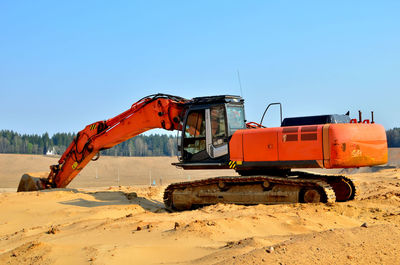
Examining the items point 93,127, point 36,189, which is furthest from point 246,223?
point 36,189

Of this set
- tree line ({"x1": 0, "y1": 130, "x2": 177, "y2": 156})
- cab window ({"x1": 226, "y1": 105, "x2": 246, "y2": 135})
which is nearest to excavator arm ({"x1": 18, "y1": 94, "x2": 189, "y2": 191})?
cab window ({"x1": 226, "y1": 105, "x2": 246, "y2": 135})

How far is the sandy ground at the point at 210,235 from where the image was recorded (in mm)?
5215

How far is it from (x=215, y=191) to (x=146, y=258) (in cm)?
550

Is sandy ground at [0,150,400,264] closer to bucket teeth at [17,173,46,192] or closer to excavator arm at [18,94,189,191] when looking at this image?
excavator arm at [18,94,189,191]

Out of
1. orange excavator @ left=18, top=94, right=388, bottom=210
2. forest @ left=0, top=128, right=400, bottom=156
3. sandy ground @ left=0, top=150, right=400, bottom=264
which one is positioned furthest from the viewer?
forest @ left=0, top=128, right=400, bottom=156

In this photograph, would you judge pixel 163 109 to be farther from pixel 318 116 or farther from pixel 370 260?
pixel 370 260

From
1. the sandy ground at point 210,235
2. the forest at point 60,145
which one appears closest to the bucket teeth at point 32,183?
the sandy ground at point 210,235

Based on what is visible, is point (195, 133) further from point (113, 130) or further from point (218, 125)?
point (113, 130)

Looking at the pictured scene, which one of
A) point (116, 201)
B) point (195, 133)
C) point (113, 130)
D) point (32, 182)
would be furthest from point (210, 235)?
point (32, 182)

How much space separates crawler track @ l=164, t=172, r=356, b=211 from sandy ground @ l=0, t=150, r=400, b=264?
545 millimetres

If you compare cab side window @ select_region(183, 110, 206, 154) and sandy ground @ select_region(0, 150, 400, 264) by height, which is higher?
cab side window @ select_region(183, 110, 206, 154)

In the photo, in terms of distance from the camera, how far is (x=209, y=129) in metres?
11.2

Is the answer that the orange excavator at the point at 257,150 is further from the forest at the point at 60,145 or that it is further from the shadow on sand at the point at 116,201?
the forest at the point at 60,145

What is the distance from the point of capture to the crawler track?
32.9 ft
